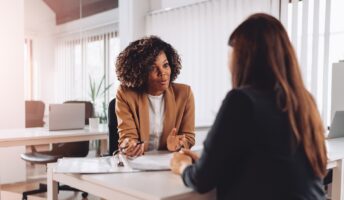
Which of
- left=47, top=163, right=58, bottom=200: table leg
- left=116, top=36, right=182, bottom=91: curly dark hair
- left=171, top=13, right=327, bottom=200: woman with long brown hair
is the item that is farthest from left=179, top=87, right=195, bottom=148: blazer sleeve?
left=171, top=13, right=327, bottom=200: woman with long brown hair

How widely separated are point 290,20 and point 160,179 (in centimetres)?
258

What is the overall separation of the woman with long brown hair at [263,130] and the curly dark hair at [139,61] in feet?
3.04

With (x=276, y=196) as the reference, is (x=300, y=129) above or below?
above

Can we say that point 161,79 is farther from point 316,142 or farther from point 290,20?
point 290,20

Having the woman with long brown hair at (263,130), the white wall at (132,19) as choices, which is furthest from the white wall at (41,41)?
the woman with long brown hair at (263,130)

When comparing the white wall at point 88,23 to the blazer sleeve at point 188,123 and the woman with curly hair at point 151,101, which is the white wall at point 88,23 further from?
the blazer sleeve at point 188,123

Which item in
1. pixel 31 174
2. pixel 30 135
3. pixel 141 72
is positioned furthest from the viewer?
pixel 31 174

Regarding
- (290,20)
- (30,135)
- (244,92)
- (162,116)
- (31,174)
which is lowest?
(31,174)

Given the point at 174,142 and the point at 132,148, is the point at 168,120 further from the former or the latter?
the point at 132,148

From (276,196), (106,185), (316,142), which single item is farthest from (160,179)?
(316,142)

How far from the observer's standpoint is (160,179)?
1.22m

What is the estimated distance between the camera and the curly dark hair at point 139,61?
191 cm

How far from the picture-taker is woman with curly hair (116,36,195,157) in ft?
6.10

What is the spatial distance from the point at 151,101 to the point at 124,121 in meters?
0.22
